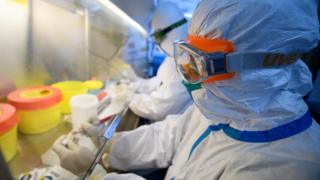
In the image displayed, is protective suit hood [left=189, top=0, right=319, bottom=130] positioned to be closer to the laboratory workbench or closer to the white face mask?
the white face mask

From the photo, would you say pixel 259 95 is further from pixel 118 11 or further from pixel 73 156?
pixel 118 11

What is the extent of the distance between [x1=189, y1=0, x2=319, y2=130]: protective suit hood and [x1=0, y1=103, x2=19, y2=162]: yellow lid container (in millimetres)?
715

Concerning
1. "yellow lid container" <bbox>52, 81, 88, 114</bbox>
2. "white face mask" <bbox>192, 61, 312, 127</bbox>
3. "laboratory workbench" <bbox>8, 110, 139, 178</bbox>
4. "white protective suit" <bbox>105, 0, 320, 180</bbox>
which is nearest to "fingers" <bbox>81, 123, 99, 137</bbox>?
"laboratory workbench" <bbox>8, 110, 139, 178</bbox>

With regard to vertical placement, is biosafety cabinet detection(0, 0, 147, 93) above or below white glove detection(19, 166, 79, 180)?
above

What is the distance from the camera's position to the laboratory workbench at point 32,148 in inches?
36.3

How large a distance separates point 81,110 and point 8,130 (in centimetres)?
41

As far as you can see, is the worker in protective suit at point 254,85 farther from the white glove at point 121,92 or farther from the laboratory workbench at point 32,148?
the white glove at point 121,92

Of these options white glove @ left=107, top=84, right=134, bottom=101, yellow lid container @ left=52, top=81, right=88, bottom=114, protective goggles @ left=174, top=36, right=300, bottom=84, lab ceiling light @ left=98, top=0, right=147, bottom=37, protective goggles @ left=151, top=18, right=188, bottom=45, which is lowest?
white glove @ left=107, top=84, right=134, bottom=101

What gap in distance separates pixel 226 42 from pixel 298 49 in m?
0.24

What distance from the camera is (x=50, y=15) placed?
1.31 m

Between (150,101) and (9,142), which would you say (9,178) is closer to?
(9,142)

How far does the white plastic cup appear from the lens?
1.23 m

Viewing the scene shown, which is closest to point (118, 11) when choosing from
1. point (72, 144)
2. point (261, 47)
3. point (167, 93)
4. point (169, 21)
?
point (169, 21)

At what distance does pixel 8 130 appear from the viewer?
2.79 feet
